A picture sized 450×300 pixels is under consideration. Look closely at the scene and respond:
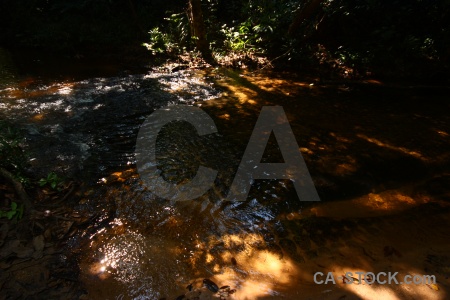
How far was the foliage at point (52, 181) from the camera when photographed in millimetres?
3770

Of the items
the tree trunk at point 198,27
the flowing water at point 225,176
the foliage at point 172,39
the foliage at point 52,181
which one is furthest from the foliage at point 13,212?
the foliage at point 172,39

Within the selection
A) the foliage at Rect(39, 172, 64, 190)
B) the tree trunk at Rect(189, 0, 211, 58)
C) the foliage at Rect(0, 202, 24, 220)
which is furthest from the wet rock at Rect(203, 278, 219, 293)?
the tree trunk at Rect(189, 0, 211, 58)

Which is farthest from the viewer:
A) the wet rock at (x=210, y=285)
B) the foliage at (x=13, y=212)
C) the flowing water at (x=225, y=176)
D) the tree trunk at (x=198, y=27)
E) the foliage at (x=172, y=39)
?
the foliage at (x=172, y=39)

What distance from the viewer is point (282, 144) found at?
17.1ft

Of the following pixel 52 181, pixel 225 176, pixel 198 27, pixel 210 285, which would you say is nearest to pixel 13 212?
pixel 52 181

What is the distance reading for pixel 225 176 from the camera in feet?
14.2

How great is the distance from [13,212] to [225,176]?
2729 mm

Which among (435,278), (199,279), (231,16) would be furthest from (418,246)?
(231,16)

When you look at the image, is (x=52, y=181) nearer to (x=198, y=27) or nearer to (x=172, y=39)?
(x=198, y=27)

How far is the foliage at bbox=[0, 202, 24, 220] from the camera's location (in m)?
3.21

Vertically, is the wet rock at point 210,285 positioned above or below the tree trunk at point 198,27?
below

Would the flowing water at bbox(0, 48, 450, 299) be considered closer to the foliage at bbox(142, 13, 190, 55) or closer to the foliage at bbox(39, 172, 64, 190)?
the foliage at bbox(39, 172, 64, 190)

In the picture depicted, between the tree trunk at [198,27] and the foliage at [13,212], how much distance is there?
8219 millimetres

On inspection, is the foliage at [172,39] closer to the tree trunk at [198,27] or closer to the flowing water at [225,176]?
the tree trunk at [198,27]
